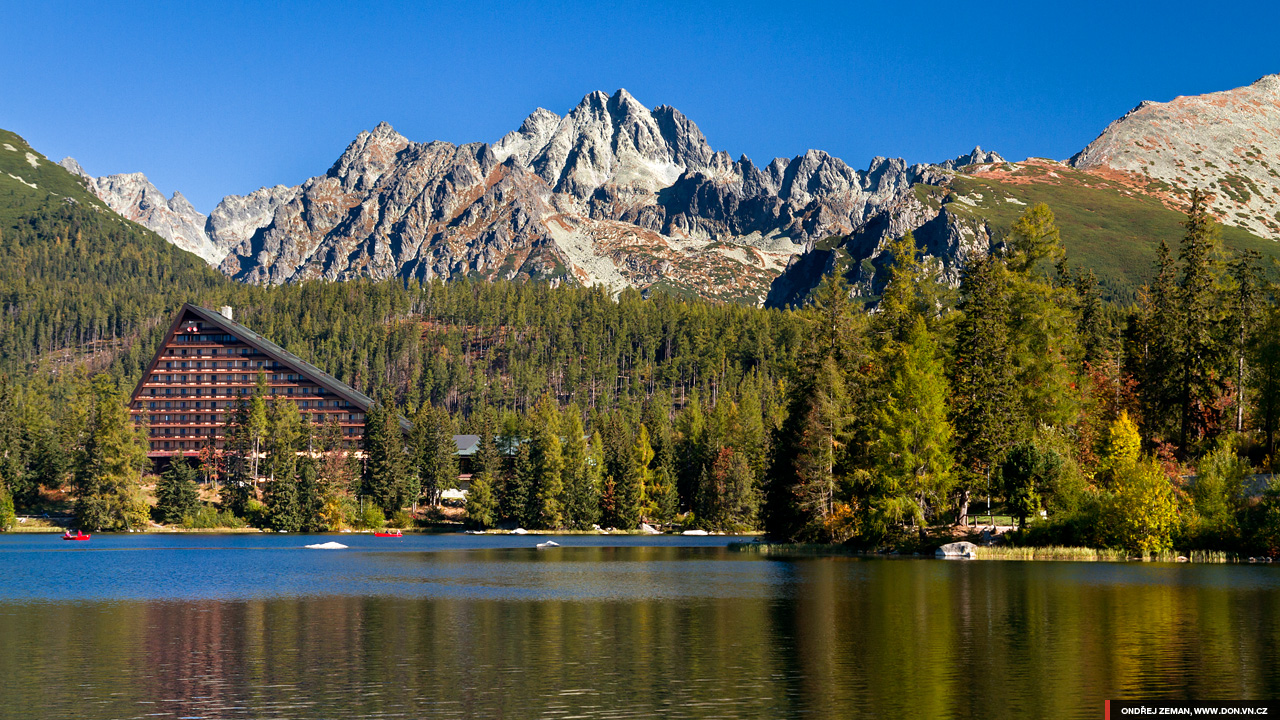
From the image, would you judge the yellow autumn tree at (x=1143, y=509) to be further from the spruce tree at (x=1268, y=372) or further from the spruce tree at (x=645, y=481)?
the spruce tree at (x=645, y=481)

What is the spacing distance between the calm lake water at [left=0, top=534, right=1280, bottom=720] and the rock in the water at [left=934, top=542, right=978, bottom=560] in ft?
20.5

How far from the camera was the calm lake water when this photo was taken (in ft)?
87.4

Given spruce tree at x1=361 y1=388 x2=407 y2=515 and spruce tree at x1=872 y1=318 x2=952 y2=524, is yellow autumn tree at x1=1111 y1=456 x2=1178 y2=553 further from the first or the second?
spruce tree at x1=361 y1=388 x2=407 y2=515

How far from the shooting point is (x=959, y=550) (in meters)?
79.9

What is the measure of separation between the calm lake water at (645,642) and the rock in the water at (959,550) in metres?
6.24

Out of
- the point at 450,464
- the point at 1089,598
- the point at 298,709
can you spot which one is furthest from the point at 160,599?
the point at 450,464

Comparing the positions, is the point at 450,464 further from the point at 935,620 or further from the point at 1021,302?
the point at 935,620

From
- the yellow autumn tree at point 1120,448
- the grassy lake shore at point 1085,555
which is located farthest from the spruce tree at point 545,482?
the yellow autumn tree at point 1120,448

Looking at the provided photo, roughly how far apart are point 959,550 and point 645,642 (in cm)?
4906

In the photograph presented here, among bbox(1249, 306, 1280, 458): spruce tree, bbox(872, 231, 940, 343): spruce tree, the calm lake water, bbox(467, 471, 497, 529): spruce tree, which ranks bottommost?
bbox(467, 471, 497, 529): spruce tree

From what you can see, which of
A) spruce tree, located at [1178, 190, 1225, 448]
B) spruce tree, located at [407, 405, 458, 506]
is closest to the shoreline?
spruce tree, located at [1178, 190, 1225, 448]

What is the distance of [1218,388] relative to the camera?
307ft

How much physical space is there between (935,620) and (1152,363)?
213ft

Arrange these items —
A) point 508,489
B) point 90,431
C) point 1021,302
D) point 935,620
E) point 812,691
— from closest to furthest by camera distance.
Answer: point 812,691, point 935,620, point 1021,302, point 90,431, point 508,489
